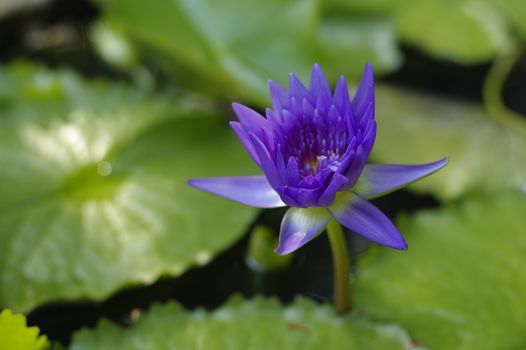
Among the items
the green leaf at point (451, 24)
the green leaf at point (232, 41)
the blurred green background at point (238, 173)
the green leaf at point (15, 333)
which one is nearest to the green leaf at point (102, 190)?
the blurred green background at point (238, 173)

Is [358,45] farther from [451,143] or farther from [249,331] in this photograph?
[249,331]

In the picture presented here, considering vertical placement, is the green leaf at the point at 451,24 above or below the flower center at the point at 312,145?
below

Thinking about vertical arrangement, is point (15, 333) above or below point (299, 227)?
below

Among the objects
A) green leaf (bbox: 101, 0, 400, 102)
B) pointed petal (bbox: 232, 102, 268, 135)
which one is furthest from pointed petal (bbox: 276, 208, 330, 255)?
green leaf (bbox: 101, 0, 400, 102)

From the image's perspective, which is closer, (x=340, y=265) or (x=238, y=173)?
(x=340, y=265)

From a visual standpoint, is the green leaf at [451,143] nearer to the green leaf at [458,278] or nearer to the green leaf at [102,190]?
the green leaf at [458,278]

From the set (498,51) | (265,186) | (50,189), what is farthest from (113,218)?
(498,51)

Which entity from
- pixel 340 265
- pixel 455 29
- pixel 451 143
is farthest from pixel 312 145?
pixel 455 29
